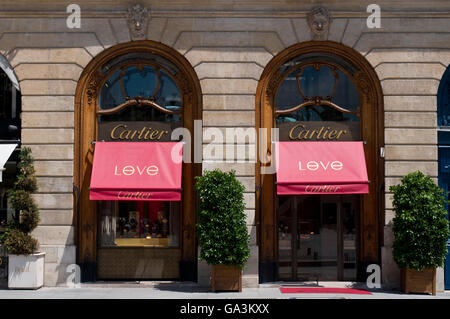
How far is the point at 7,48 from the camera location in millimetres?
14633

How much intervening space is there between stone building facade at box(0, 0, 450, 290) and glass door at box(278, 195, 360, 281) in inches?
36.0

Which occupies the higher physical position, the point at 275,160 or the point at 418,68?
the point at 418,68

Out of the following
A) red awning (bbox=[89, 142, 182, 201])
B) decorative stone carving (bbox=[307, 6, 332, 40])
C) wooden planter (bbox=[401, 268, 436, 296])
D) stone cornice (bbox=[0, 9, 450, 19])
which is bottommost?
wooden planter (bbox=[401, 268, 436, 296])

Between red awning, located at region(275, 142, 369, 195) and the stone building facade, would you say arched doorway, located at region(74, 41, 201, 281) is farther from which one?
red awning, located at region(275, 142, 369, 195)

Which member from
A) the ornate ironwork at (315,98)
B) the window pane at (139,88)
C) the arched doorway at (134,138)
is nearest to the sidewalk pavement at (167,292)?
the arched doorway at (134,138)

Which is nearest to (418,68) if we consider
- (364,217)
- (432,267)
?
(364,217)

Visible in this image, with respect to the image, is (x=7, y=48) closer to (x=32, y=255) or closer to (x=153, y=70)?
(x=153, y=70)

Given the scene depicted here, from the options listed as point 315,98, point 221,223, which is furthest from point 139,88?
point 315,98

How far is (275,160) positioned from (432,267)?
488 cm

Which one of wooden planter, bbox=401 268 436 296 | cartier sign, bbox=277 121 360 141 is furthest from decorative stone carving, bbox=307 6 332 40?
wooden planter, bbox=401 268 436 296

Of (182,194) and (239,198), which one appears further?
(182,194)

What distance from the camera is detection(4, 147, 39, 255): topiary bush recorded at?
13.5m

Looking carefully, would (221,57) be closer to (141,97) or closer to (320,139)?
(141,97)

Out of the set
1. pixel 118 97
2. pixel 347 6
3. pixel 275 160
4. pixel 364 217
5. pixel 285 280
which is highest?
pixel 347 6
